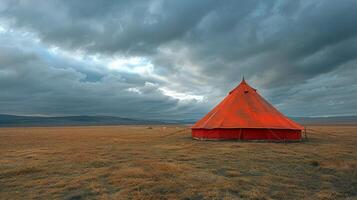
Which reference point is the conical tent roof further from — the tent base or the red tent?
the tent base

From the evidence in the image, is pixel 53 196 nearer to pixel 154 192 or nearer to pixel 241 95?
pixel 154 192

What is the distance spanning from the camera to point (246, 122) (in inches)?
1089

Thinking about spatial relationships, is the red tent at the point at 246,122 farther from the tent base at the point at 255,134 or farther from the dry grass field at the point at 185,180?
the dry grass field at the point at 185,180

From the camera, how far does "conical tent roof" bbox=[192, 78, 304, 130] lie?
2767 cm

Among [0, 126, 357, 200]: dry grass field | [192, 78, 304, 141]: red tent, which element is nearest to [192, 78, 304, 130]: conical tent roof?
[192, 78, 304, 141]: red tent

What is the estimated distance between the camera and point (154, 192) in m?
9.20

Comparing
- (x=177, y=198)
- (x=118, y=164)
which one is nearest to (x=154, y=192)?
(x=177, y=198)

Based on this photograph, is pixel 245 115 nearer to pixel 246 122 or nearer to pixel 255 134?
pixel 246 122

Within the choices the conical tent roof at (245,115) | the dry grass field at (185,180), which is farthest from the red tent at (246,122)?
the dry grass field at (185,180)

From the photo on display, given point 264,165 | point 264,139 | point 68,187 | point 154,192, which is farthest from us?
point 264,139

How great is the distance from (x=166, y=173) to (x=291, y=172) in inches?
217

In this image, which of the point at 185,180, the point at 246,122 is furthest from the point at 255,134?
the point at 185,180

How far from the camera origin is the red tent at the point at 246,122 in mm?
27531

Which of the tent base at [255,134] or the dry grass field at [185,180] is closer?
the dry grass field at [185,180]
